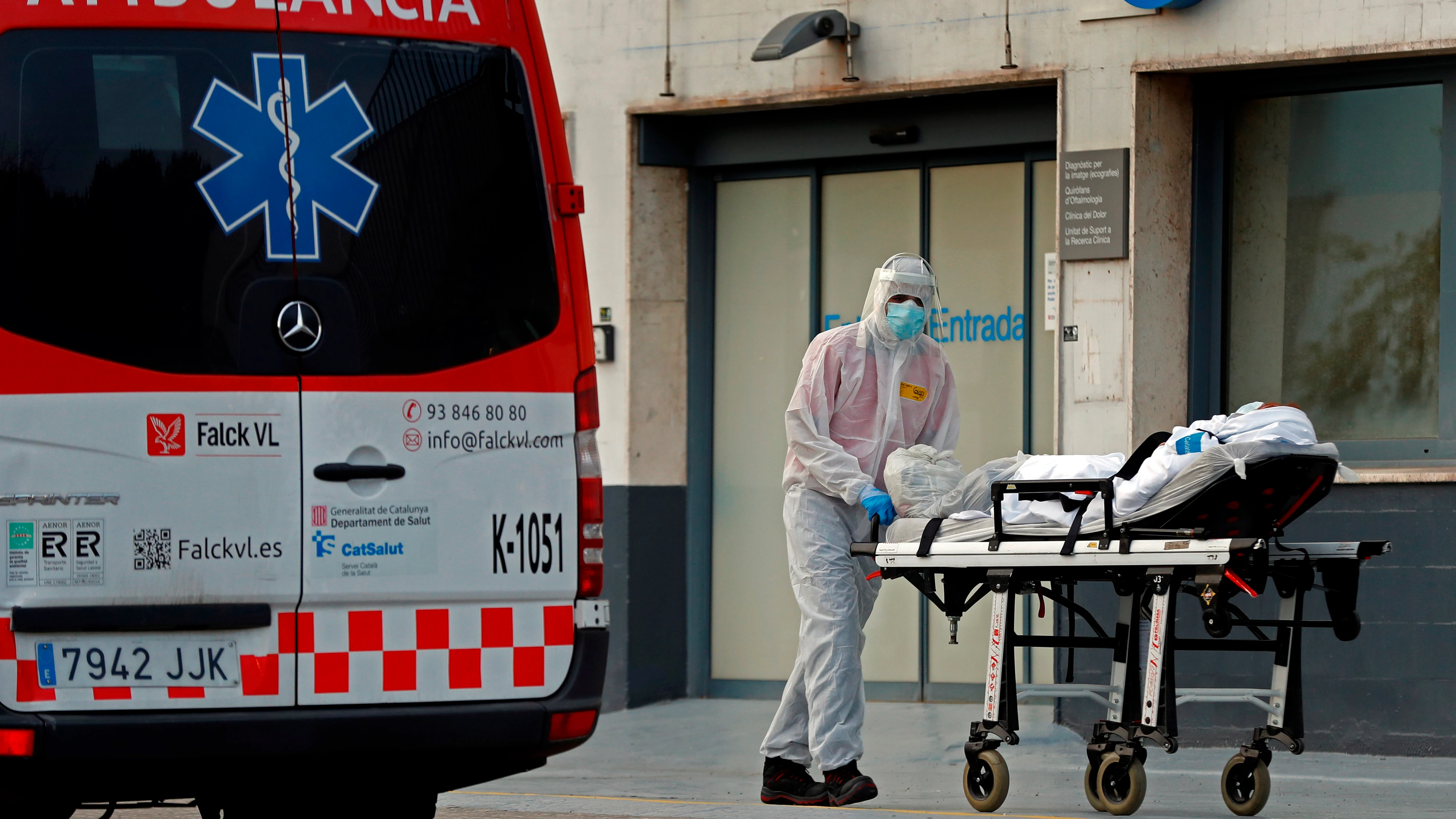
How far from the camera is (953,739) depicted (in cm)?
934

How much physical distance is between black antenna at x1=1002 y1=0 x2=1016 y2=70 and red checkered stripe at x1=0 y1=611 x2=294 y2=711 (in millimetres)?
5744

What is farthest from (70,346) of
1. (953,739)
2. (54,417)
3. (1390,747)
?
(1390,747)

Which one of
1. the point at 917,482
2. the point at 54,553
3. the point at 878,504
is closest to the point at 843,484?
the point at 878,504

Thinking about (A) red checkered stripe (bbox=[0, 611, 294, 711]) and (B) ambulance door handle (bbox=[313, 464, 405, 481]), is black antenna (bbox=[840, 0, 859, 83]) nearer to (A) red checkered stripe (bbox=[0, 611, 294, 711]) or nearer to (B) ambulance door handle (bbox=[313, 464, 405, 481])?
(B) ambulance door handle (bbox=[313, 464, 405, 481])

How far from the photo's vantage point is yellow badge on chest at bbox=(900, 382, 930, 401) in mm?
7480

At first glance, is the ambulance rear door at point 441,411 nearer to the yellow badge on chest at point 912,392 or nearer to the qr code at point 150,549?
the qr code at point 150,549

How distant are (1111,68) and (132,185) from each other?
221 inches

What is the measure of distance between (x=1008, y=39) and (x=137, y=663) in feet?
19.7

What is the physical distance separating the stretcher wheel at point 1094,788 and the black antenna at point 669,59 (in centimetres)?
479

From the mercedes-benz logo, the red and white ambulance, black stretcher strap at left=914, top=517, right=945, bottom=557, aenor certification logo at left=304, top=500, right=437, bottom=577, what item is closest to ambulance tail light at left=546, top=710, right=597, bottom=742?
the red and white ambulance

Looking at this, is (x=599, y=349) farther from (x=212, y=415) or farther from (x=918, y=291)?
(x=212, y=415)

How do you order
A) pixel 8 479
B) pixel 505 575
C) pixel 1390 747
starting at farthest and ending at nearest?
pixel 1390 747
pixel 505 575
pixel 8 479

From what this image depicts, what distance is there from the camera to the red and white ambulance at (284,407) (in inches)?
185

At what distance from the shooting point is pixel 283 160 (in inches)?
192
